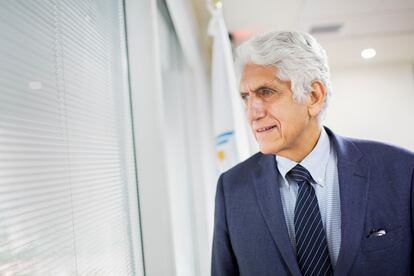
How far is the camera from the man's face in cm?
96

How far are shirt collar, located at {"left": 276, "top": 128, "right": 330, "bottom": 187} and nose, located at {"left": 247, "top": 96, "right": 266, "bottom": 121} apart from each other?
16cm

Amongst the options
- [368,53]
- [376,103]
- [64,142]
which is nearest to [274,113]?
[64,142]

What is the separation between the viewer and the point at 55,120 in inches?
23.7

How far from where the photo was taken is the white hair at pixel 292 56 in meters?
0.93

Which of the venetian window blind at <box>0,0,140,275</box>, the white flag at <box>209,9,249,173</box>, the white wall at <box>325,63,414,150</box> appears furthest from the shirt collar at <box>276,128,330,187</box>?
the white wall at <box>325,63,414,150</box>

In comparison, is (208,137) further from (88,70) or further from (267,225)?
(88,70)

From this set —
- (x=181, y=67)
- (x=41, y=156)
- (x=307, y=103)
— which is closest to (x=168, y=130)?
(x=181, y=67)

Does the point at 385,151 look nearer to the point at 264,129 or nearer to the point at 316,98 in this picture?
the point at 316,98

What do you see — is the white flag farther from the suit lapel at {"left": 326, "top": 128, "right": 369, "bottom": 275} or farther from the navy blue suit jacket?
the suit lapel at {"left": 326, "top": 128, "right": 369, "bottom": 275}

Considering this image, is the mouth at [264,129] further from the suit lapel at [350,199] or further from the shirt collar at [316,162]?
the suit lapel at [350,199]

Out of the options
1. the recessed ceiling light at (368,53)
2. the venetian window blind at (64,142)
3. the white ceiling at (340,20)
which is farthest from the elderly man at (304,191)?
the recessed ceiling light at (368,53)

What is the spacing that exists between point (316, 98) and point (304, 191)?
11.3 inches

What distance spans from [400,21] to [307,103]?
2.32m

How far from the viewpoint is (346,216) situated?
35.1 inches
